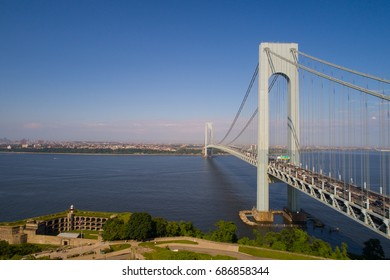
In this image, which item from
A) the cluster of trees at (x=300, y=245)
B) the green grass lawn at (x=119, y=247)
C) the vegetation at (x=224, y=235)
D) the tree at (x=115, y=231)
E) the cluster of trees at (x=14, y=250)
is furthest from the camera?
the tree at (x=115, y=231)

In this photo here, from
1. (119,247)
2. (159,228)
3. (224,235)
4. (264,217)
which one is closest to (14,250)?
(119,247)

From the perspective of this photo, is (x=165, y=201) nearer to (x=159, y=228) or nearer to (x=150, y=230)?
(x=159, y=228)

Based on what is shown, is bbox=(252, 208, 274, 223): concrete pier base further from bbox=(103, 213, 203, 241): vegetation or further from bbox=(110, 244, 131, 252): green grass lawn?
bbox=(110, 244, 131, 252): green grass lawn

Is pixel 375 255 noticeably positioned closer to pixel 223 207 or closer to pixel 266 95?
pixel 266 95

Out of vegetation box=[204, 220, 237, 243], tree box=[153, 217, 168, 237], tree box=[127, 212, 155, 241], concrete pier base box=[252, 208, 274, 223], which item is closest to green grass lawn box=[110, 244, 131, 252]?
tree box=[127, 212, 155, 241]

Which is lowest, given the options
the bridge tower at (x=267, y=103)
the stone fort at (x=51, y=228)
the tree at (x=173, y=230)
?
the stone fort at (x=51, y=228)

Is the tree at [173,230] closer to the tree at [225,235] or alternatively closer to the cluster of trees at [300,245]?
the tree at [225,235]

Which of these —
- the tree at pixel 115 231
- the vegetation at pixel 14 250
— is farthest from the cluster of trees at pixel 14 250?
the tree at pixel 115 231
